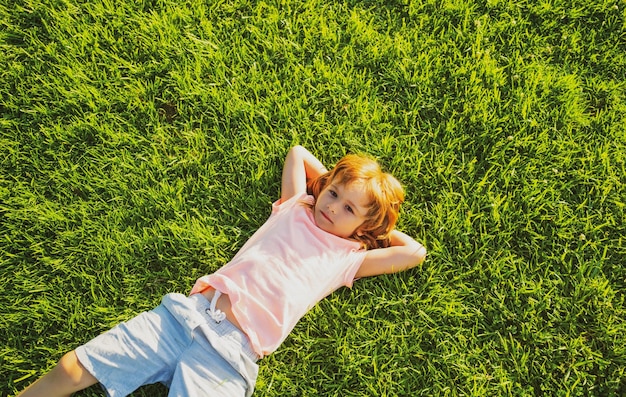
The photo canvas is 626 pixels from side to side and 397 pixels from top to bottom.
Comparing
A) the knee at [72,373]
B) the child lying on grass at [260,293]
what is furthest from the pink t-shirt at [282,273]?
Answer: the knee at [72,373]

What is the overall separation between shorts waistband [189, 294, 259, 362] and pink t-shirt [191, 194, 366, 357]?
3 cm

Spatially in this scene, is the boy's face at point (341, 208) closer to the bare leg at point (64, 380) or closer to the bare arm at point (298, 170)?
the bare arm at point (298, 170)

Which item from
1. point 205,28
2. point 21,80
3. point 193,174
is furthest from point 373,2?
point 21,80

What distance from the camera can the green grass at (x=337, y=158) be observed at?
2.95 meters

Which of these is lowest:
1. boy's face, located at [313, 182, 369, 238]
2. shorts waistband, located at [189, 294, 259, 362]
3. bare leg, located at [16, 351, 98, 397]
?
bare leg, located at [16, 351, 98, 397]

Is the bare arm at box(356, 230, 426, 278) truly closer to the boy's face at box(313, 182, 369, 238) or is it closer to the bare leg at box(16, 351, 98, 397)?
the boy's face at box(313, 182, 369, 238)

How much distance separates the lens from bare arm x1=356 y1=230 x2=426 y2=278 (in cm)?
296

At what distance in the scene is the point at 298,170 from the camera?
3.11m

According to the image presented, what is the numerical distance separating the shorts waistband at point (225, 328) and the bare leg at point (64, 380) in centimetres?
59

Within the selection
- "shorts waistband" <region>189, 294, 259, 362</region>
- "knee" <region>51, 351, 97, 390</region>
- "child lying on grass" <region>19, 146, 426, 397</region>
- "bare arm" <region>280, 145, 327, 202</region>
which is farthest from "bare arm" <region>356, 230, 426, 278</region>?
"knee" <region>51, 351, 97, 390</region>

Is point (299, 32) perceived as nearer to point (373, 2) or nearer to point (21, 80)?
point (373, 2)

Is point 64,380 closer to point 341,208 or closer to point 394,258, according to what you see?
point 341,208

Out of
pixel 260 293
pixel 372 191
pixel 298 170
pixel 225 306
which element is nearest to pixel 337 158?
pixel 298 170

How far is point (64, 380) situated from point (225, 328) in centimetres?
77
